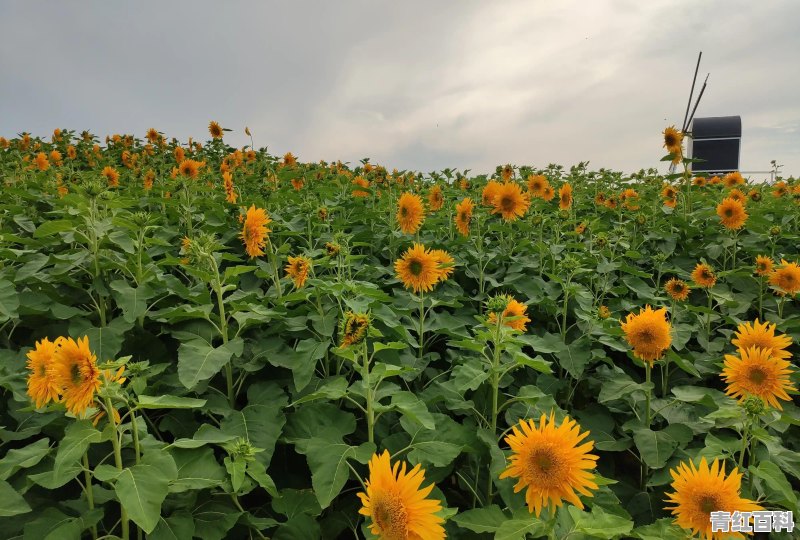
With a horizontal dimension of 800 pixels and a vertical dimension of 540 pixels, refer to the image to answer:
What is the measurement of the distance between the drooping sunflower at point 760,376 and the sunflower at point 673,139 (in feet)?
12.2

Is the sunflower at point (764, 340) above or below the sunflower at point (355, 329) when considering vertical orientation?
below

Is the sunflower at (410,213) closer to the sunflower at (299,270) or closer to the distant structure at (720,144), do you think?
the sunflower at (299,270)

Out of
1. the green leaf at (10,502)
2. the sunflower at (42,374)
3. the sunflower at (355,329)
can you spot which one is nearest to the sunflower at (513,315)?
the sunflower at (355,329)

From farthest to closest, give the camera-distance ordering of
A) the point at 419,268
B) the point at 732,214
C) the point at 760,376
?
1. the point at 732,214
2. the point at 419,268
3. the point at 760,376

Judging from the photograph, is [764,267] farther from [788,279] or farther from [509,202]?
[509,202]

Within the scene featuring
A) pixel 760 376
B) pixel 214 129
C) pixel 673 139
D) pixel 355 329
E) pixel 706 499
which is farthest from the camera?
pixel 214 129

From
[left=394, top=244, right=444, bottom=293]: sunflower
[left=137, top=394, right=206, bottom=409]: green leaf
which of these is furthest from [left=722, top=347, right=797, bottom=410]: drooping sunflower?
[left=137, top=394, right=206, bottom=409]: green leaf

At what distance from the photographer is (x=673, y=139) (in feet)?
17.9

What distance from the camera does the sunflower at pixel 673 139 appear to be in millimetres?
5434

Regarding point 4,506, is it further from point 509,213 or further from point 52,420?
point 509,213

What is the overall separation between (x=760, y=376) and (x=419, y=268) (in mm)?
1706

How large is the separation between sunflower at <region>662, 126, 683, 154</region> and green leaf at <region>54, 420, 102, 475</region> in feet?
18.7

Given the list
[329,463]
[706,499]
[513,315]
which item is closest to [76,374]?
[329,463]

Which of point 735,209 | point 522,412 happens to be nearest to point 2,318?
point 522,412
